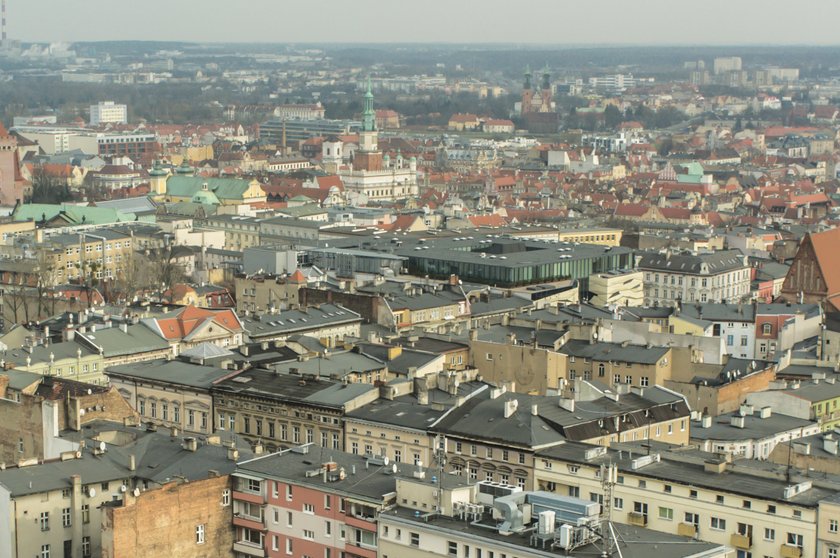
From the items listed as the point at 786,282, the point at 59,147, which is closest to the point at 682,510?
the point at 786,282

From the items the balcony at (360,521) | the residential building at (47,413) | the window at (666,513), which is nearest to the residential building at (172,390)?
the residential building at (47,413)

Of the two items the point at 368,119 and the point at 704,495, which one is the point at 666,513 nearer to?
the point at 704,495

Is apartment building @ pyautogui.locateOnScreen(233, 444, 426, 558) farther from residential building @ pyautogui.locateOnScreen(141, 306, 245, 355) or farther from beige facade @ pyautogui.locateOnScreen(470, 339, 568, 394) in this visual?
residential building @ pyautogui.locateOnScreen(141, 306, 245, 355)

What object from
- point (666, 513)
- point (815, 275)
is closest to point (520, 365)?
point (666, 513)

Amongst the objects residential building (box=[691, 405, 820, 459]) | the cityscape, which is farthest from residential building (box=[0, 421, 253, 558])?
residential building (box=[691, 405, 820, 459])

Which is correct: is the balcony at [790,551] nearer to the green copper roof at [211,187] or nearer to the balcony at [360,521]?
the balcony at [360,521]

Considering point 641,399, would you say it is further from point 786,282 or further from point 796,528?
point 786,282
